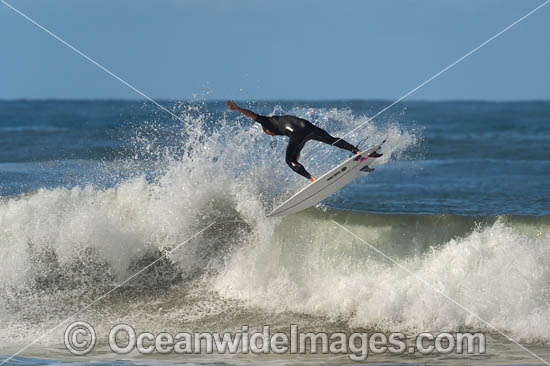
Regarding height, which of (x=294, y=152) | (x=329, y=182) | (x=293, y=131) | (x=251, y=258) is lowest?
(x=251, y=258)

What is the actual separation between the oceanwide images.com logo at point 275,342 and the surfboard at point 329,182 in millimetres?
1495

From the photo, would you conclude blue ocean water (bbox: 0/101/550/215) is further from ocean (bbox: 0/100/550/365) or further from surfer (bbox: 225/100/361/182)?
surfer (bbox: 225/100/361/182)

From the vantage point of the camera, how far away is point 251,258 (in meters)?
9.66

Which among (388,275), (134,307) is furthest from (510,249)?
(134,307)

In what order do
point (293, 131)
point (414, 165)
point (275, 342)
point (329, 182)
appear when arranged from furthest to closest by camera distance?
point (414, 165), point (329, 182), point (293, 131), point (275, 342)

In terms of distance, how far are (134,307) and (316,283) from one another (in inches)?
89.5

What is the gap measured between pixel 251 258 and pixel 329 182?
156 cm

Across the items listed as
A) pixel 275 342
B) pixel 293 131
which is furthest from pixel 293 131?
pixel 275 342

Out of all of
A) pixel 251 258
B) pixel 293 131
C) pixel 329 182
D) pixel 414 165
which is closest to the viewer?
pixel 293 131

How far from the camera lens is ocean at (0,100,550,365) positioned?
8.30m

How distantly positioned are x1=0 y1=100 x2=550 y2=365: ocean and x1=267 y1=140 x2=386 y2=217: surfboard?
0.35 meters

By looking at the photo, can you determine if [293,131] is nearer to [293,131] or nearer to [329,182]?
[293,131]

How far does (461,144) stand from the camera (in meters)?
22.5

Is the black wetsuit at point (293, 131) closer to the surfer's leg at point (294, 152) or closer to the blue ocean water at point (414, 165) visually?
the surfer's leg at point (294, 152)
